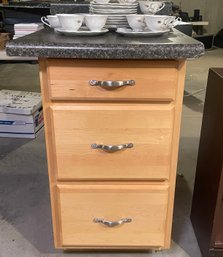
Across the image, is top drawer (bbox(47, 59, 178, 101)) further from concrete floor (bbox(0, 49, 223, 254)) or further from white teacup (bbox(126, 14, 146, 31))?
concrete floor (bbox(0, 49, 223, 254))

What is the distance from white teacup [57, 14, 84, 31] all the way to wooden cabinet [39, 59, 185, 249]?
0.17m

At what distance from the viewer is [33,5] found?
2.09 metres

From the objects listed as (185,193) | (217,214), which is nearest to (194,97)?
(185,193)

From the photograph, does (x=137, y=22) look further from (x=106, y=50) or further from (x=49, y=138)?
(x=49, y=138)

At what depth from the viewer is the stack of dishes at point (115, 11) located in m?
1.11

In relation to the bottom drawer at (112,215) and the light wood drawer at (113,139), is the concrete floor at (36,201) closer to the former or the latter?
the bottom drawer at (112,215)

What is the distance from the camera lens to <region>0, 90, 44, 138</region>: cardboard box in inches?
82.4

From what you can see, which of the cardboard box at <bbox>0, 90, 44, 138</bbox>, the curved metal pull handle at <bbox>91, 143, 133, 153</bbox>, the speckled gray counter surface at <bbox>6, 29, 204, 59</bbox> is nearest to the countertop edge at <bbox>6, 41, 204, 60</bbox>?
the speckled gray counter surface at <bbox>6, 29, 204, 59</bbox>

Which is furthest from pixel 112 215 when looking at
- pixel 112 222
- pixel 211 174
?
pixel 211 174

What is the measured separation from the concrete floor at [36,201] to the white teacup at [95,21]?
84 cm

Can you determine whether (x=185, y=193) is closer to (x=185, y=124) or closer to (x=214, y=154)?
(x=214, y=154)

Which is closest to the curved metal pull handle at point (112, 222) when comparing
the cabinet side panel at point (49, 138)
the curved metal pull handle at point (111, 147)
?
the cabinet side panel at point (49, 138)

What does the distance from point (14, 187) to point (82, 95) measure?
956mm

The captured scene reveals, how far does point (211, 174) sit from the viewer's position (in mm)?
1093
